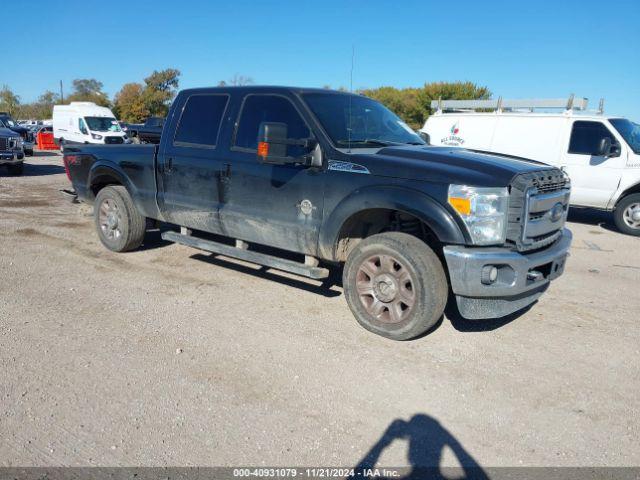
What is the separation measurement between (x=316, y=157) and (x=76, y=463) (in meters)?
2.91

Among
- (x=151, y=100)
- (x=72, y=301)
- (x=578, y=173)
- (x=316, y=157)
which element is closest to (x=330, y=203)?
(x=316, y=157)

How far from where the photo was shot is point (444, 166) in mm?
4016

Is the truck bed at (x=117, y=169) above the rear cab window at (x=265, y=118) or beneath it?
beneath

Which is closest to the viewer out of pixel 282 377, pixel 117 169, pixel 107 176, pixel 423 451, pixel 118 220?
pixel 423 451

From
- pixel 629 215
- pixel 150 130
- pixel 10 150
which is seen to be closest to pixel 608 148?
pixel 629 215

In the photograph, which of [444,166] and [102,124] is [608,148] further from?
[102,124]

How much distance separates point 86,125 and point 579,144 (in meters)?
21.5

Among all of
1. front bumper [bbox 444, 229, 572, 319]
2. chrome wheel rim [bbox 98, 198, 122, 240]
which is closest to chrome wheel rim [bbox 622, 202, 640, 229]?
front bumper [bbox 444, 229, 572, 319]

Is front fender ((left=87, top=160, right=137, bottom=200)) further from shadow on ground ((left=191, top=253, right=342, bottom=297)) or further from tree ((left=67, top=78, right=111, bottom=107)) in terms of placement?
tree ((left=67, top=78, right=111, bottom=107))

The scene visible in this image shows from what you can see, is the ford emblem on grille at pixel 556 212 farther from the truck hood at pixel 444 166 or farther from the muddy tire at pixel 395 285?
the muddy tire at pixel 395 285

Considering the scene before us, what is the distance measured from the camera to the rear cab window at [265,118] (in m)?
4.71

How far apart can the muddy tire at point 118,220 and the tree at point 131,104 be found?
54.3 m

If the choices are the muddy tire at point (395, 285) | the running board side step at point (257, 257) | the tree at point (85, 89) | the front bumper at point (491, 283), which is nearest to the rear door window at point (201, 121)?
the running board side step at point (257, 257)

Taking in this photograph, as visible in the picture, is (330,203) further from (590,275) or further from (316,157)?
(590,275)
